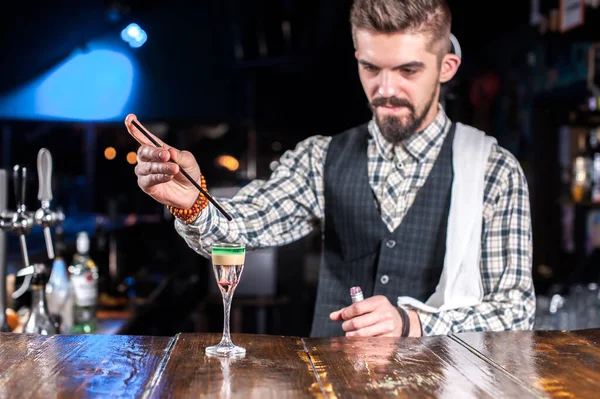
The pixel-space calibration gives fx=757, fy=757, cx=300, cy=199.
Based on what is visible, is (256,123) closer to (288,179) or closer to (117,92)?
(117,92)

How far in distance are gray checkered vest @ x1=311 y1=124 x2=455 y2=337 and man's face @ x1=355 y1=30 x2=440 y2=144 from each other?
0.54ft

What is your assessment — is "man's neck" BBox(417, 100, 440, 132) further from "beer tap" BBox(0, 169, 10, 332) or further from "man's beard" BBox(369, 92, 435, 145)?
"beer tap" BBox(0, 169, 10, 332)

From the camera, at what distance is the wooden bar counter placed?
112 centimetres

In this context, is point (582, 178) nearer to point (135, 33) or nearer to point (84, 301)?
point (135, 33)

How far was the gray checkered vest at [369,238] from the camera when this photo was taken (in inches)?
81.7

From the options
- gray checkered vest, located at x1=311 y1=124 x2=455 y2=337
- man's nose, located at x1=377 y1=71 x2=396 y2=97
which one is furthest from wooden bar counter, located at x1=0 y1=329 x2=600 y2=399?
man's nose, located at x1=377 y1=71 x2=396 y2=97

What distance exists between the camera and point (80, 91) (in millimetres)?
6039

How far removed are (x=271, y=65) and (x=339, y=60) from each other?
30.9 inches

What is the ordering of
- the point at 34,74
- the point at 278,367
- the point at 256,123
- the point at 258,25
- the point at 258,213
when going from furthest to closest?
the point at 256,123 < the point at 258,25 < the point at 34,74 < the point at 258,213 < the point at 278,367

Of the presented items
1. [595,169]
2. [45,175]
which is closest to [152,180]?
[45,175]

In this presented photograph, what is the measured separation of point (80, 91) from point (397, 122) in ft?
14.7

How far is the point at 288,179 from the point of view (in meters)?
2.26

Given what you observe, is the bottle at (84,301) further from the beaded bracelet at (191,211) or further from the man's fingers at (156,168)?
the man's fingers at (156,168)

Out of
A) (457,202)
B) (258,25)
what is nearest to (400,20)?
(457,202)
